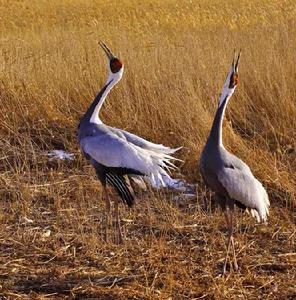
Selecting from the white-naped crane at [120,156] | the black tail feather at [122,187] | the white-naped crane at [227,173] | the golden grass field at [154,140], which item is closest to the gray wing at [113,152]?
the white-naped crane at [120,156]

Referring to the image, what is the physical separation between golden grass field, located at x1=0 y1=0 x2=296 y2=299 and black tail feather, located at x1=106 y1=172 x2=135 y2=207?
208mm

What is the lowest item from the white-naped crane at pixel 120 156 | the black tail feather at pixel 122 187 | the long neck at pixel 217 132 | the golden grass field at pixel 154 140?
the golden grass field at pixel 154 140

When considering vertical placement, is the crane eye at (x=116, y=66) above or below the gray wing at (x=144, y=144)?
above

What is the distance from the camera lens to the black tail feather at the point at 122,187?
16.4 feet

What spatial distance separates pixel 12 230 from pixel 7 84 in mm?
3166

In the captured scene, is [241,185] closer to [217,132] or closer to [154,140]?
[217,132]

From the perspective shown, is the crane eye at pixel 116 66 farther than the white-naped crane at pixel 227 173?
Yes

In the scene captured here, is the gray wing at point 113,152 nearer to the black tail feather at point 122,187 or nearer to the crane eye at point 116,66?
the black tail feather at point 122,187

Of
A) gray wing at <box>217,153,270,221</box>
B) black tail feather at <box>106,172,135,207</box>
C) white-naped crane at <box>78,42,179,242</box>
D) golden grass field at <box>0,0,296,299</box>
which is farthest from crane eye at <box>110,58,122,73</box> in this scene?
gray wing at <box>217,153,270,221</box>

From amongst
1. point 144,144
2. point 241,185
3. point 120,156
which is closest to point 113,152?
point 120,156

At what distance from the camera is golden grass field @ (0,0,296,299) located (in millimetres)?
4148

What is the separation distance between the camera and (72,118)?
23.8 feet

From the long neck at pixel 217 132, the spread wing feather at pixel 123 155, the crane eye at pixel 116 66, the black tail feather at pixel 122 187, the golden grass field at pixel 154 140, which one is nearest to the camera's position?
the golden grass field at pixel 154 140

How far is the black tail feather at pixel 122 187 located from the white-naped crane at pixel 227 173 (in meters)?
0.81
